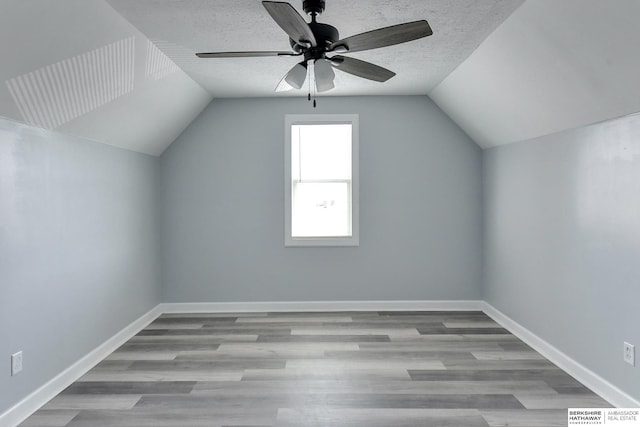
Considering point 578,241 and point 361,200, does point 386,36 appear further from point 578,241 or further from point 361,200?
point 361,200

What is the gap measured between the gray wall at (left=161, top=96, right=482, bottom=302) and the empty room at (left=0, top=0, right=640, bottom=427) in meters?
0.03

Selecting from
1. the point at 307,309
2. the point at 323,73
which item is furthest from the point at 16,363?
the point at 307,309

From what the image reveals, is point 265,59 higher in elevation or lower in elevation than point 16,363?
higher

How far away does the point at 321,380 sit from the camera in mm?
3371

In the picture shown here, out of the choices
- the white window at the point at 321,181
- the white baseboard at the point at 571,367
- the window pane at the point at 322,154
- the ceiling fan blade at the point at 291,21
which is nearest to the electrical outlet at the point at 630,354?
the white baseboard at the point at 571,367

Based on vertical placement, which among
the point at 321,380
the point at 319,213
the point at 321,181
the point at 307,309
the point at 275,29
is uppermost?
the point at 275,29

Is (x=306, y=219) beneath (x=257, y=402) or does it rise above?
above

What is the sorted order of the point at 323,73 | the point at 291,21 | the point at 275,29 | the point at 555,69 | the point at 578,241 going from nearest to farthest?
the point at 291,21
the point at 323,73
the point at 555,69
the point at 275,29
the point at 578,241

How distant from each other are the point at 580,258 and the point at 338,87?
2800mm

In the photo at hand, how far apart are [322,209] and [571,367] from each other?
2.99 metres

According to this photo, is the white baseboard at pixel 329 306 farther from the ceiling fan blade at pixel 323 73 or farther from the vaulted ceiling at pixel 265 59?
the ceiling fan blade at pixel 323 73

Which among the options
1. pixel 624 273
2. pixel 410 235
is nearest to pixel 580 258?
pixel 624 273

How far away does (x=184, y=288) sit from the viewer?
535 centimetres

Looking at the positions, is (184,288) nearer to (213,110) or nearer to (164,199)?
(164,199)
